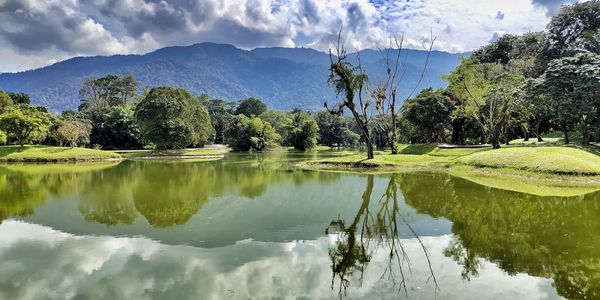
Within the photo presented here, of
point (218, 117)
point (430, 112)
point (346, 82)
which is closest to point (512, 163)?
point (346, 82)

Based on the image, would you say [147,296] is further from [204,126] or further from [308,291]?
[204,126]

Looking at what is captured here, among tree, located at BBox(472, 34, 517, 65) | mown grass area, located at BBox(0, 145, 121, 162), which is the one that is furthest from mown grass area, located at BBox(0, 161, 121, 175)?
tree, located at BBox(472, 34, 517, 65)

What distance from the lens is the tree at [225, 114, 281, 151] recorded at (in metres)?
88.2

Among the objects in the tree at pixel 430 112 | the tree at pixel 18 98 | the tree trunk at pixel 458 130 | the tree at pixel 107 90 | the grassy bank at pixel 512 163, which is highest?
the tree at pixel 107 90

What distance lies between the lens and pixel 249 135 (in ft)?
A: 292

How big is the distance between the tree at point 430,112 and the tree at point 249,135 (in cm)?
3536

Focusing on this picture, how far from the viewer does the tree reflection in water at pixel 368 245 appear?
9.30m

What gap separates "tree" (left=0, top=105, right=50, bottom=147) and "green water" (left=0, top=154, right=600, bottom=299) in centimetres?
4341

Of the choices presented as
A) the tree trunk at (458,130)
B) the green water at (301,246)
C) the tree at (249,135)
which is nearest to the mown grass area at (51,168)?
the green water at (301,246)

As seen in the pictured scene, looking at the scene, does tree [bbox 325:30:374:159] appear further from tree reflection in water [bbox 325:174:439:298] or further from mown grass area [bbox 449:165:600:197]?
tree reflection in water [bbox 325:174:439:298]

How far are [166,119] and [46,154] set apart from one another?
1880 centimetres

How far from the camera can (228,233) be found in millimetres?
13312

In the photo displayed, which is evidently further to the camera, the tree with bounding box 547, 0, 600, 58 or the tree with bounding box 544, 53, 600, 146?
→ the tree with bounding box 547, 0, 600, 58

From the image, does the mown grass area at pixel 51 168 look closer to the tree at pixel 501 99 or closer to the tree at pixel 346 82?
the tree at pixel 346 82
